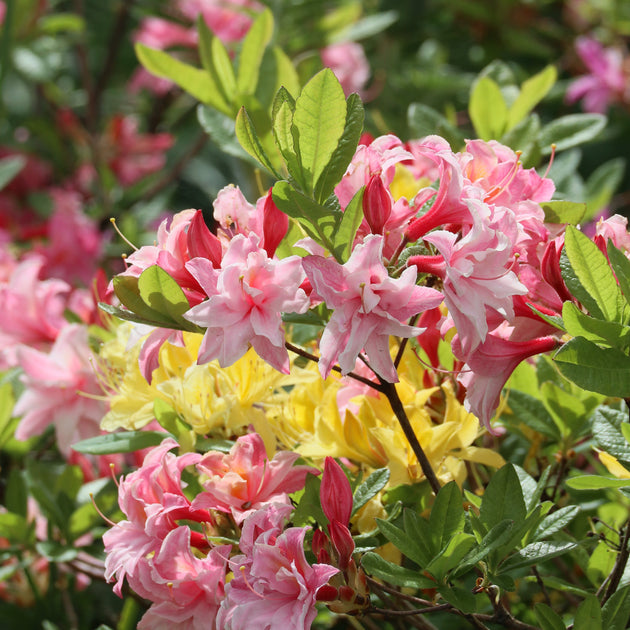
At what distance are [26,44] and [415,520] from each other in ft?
5.12

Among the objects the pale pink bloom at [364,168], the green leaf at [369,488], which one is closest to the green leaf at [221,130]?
the pale pink bloom at [364,168]

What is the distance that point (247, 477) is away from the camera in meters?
0.71

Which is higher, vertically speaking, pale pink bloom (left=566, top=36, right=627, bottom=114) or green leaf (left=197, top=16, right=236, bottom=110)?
green leaf (left=197, top=16, right=236, bottom=110)

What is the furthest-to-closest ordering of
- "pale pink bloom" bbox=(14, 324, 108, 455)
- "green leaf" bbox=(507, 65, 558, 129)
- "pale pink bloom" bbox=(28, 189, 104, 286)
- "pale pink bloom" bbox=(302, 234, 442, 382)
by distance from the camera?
"pale pink bloom" bbox=(28, 189, 104, 286) < "green leaf" bbox=(507, 65, 558, 129) < "pale pink bloom" bbox=(14, 324, 108, 455) < "pale pink bloom" bbox=(302, 234, 442, 382)

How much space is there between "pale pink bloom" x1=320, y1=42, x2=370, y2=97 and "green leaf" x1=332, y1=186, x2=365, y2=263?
58.0 inches

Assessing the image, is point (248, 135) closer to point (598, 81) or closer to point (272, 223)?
point (272, 223)

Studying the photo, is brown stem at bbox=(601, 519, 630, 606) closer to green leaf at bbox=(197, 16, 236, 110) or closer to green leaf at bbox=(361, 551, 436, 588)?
green leaf at bbox=(361, 551, 436, 588)

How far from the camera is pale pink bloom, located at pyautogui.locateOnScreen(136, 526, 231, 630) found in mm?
682

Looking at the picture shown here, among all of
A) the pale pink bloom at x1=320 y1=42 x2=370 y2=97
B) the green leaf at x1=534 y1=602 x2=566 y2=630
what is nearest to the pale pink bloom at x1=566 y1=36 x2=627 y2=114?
the pale pink bloom at x1=320 y1=42 x2=370 y2=97

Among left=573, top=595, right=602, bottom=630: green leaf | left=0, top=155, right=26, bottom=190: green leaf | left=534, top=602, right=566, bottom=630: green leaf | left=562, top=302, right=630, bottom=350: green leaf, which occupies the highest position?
left=562, top=302, right=630, bottom=350: green leaf

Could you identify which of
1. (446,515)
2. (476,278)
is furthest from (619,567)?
(476,278)

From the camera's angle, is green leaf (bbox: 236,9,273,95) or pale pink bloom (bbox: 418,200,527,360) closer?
pale pink bloom (bbox: 418,200,527,360)

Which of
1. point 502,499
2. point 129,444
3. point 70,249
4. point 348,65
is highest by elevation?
point 502,499

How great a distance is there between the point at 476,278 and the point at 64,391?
1.93 ft
